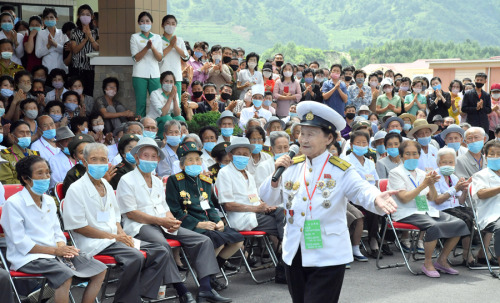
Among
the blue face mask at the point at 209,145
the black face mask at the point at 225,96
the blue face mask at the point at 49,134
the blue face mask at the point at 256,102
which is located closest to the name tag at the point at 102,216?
the blue face mask at the point at 49,134

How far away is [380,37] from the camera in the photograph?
126m

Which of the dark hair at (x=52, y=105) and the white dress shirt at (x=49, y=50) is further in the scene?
the white dress shirt at (x=49, y=50)

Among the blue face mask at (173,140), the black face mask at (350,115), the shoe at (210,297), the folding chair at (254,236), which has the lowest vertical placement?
the shoe at (210,297)

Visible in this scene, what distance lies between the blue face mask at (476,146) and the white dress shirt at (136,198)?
15.9 ft

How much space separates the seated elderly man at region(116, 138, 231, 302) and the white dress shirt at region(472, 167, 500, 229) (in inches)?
139

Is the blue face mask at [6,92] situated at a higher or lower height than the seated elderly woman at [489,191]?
higher

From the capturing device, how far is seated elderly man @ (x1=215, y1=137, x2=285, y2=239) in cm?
786

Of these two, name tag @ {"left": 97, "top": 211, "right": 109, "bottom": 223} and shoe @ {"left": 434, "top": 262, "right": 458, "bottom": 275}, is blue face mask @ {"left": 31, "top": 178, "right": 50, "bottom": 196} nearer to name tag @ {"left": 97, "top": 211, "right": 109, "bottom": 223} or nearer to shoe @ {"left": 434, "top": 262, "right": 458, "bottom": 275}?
name tag @ {"left": 97, "top": 211, "right": 109, "bottom": 223}

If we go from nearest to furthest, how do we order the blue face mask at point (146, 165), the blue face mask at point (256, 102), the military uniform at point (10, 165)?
the blue face mask at point (146, 165), the military uniform at point (10, 165), the blue face mask at point (256, 102)

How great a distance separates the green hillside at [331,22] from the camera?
10494 centimetres

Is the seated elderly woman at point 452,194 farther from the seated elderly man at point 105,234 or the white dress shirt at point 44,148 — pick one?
the white dress shirt at point 44,148

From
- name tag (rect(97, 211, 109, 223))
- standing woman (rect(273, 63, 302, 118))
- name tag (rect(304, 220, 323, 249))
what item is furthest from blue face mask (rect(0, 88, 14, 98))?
name tag (rect(304, 220, 323, 249))

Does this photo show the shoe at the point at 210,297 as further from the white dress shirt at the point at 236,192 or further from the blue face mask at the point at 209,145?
the blue face mask at the point at 209,145

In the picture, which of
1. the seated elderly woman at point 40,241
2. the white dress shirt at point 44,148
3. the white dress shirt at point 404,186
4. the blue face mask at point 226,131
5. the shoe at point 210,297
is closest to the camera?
the seated elderly woman at point 40,241
